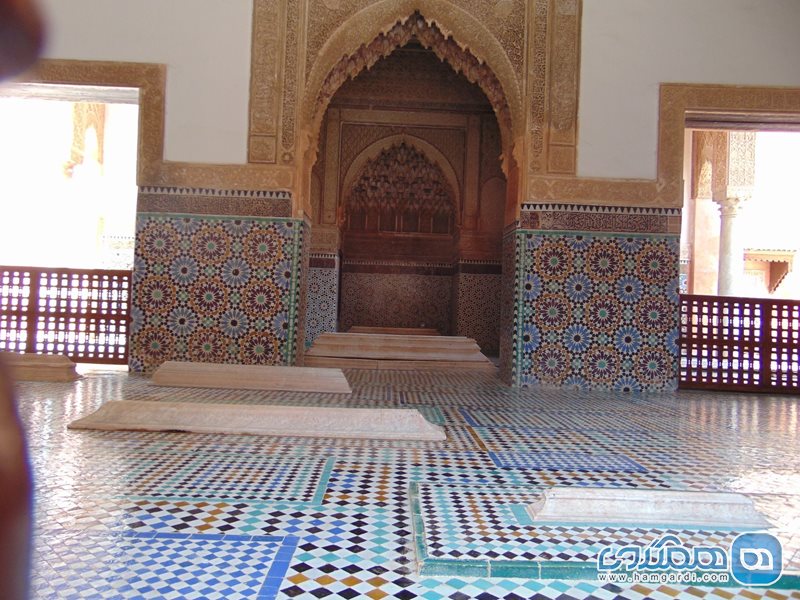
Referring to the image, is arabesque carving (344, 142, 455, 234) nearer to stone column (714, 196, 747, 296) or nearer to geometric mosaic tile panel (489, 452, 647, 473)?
stone column (714, 196, 747, 296)

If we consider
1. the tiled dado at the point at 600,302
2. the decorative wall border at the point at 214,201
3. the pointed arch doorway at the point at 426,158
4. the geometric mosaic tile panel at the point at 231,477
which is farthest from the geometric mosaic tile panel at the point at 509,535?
the pointed arch doorway at the point at 426,158

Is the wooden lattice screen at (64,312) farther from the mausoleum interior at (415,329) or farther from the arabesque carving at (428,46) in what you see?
the arabesque carving at (428,46)

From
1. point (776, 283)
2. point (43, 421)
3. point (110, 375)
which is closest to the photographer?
point (43, 421)

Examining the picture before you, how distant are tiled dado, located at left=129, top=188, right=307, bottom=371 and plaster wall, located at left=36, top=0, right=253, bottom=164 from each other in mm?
307

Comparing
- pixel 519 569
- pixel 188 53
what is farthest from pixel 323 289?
pixel 519 569

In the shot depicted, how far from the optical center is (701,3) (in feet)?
13.1

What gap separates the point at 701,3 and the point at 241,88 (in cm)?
278

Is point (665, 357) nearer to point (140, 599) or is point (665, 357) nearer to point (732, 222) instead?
point (140, 599)

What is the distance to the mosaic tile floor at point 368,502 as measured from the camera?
44.4 inches

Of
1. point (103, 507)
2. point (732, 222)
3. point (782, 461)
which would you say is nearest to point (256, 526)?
point (103, 507)

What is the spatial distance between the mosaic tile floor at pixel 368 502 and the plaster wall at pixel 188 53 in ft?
5.65

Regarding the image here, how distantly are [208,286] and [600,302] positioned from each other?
2.31m

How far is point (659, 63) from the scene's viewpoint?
13.1 feet

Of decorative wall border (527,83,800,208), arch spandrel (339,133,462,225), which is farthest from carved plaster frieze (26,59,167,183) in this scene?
arch spandrel (339,133,462,225)
